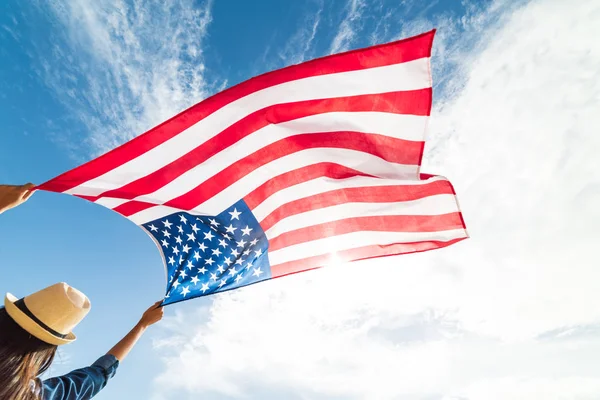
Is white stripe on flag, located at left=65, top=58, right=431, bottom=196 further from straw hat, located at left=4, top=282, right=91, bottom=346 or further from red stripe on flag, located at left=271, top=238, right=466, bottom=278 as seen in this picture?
straw hat, located at left=4, top=282, right=91, bottom=346

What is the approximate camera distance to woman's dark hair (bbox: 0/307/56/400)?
198cm

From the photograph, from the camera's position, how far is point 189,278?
20.2ft

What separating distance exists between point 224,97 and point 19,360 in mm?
3886

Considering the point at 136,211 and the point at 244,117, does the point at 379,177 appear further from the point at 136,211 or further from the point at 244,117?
the point at 136,211

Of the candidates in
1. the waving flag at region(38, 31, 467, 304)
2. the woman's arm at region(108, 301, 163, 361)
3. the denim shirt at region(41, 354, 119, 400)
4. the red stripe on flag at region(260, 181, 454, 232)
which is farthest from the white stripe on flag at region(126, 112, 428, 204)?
the denim shirt at region(41, 354, 119, 400)

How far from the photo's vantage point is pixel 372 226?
6070 millimetres

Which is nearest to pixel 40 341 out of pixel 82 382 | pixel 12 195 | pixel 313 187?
pixel 82 382

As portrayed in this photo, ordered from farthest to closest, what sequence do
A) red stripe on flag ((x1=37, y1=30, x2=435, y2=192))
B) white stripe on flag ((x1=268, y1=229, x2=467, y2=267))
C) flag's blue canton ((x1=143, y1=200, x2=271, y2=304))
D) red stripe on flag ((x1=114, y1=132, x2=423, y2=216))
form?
flag's blue canton ((x1=143, y1=200, x2=271, y2=304)) → white stripe on flag ((x1=268, y1=229, x2=467, y2=267)) → red stripe on flag ((x1=114, y1=132, x2=423, y2=216)) → red stripe on flag ((x1=37, y1=30, x2=435, y2=192))

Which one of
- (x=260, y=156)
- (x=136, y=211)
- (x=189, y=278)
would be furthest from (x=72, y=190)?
(x=260, y=156)

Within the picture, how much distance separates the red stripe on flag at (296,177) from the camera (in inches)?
225

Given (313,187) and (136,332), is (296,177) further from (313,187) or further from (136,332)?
(136,332)

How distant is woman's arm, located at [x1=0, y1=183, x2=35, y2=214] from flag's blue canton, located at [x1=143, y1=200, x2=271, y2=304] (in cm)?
294

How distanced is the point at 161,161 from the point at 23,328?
11.3ft

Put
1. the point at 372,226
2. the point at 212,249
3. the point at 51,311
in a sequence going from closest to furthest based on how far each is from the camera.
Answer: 1. the point at 51,311
2. the point at 372,226
3. the point at 212,249
